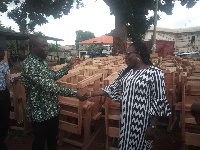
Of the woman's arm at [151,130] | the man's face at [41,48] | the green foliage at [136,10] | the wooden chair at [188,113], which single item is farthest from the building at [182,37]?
the woman's arm at [151,130]

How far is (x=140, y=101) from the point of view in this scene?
6.02 feet

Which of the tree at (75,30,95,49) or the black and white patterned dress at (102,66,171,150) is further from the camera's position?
the tree at (75,30,95,49)

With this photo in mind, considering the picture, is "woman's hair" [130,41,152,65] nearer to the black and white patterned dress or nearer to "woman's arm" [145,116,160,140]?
the black and white patterned dress

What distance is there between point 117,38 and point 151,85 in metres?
11.5

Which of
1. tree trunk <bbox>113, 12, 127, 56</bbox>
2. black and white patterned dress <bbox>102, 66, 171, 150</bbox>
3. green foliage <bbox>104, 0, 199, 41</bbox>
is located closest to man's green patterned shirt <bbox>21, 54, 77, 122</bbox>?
black and white patterned dress <bbox>102, 66, 171, 150</bbox>

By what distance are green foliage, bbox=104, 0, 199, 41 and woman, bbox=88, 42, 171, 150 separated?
38.1 ft

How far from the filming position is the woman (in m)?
1.80

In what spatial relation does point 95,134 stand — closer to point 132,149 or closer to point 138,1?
point 132,149

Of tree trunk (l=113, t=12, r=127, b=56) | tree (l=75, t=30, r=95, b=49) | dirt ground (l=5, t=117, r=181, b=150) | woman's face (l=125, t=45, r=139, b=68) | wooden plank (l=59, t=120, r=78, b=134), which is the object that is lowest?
dirt ground (l=5, t=117, r=181, b=150)

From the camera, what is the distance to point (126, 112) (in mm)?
1926

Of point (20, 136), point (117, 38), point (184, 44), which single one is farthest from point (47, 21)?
point (184, 44)

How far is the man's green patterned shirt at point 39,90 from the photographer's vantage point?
2.11m

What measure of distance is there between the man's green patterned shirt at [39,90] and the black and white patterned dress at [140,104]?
38.3 inches

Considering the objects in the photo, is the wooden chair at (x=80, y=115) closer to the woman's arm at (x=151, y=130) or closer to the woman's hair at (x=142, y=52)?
the woman's hair at (x=142, y=52)
